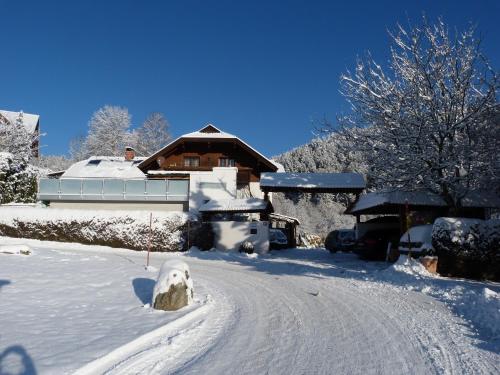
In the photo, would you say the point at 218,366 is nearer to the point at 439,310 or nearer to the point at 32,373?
the point at 32,373

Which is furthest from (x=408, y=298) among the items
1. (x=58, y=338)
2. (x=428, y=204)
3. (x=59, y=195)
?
(x=59, y=195)

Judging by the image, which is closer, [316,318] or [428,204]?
[316,318]

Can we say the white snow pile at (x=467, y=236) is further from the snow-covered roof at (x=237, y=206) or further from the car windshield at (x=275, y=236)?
the car windshield at (x=275, y=236)

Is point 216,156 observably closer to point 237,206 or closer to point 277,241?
point 277,241

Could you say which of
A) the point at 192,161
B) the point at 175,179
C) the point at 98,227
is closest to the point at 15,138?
the point at 192,161

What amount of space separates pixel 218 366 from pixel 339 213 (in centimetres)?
5618

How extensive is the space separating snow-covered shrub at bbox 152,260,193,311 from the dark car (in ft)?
46.4

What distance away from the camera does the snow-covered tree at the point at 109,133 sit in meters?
60.7

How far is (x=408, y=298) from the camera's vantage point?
1005 cm

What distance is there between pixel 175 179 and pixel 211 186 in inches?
110

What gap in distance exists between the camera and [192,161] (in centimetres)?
3712

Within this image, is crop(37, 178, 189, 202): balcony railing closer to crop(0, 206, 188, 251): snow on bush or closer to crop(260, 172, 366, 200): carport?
crop(0, 206, 188, 251): snow on bush

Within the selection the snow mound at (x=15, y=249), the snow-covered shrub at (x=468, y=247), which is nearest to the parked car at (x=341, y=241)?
the snow-covered shrub at (x=468, y=247)

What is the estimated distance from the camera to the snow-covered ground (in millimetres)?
5305
